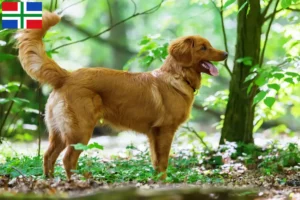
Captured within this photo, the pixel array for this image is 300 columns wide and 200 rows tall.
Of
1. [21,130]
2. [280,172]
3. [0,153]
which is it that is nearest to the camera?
[280,172]

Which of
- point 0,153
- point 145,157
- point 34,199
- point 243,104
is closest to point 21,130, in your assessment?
point 0,153

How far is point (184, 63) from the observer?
19.5 feet

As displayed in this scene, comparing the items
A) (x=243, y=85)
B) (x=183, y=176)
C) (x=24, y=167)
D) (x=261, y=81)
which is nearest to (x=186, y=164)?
(x=183, y=176)

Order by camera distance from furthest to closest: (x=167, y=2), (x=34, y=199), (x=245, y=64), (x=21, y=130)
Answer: (x=21, y=130) < (x=167, y=2) < (x=245, y=64) < (x=34, y=199)

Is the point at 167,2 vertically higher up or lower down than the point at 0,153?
higher up

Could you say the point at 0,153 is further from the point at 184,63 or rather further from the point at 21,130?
the point at 184,63

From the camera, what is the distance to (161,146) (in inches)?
225

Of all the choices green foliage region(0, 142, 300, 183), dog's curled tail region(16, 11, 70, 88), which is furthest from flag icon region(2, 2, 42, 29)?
green foliage region(0, 142, 300, 183)

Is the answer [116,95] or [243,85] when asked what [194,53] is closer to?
[116,95]

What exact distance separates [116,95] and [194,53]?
45.8 inches

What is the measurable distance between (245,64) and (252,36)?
2.01ft

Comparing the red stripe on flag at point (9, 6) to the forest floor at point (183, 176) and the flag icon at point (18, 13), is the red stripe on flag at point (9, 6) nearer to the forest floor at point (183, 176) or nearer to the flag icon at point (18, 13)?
the flag icon at point (18, 13)

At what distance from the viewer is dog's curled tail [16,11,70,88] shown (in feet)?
16.6

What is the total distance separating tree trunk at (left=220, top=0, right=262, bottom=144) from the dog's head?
1.23 metres
